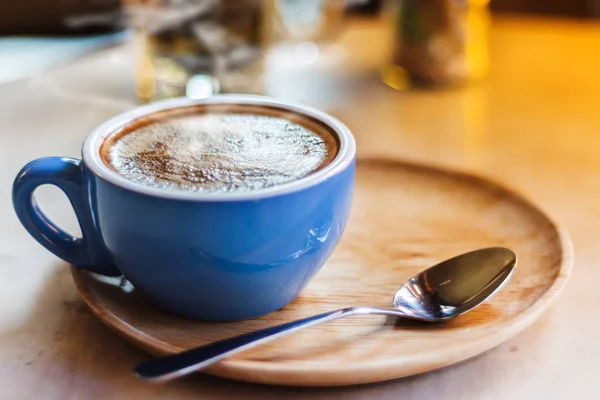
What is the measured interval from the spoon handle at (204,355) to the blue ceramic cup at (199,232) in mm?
43

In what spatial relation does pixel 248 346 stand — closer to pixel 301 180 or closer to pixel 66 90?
pixel 301 180

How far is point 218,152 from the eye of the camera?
479 millimetres

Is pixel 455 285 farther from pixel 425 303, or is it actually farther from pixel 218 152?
pixel 218 152

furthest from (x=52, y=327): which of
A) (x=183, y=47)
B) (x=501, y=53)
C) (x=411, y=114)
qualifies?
(x=501, y=53)

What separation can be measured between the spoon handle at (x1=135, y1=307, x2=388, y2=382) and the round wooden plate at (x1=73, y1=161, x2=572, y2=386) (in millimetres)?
12

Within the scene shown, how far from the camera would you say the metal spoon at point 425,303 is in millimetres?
372

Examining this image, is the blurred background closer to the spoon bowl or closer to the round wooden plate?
the round wooden plate

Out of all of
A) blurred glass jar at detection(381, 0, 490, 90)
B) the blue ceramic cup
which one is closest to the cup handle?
the blue ceramic cup

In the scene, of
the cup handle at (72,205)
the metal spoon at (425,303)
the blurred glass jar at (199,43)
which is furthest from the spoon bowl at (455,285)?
the blurred glass jar at (199,43)

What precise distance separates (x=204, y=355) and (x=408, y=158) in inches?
15.4

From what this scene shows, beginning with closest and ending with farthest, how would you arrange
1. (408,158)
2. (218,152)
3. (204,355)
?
(204,355) → (218,152) → (408,158)

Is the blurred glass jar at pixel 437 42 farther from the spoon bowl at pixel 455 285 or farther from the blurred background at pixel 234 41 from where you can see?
the spoon bowl at pixel 455 285

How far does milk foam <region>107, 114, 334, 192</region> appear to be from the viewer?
0.44 m

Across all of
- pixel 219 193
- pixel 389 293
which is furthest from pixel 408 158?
pixel 219 193
